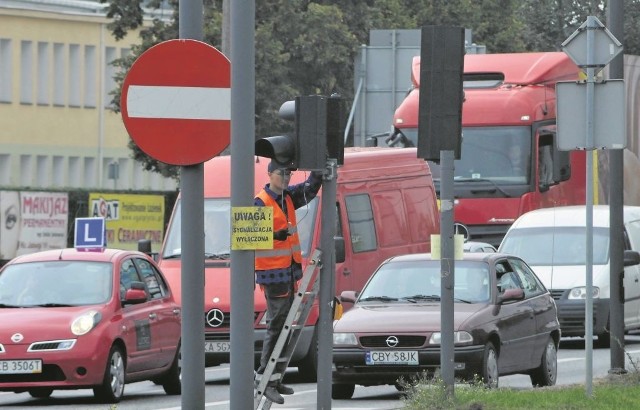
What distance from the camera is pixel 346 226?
75.8 ft

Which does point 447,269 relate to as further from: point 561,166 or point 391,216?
point 561,166

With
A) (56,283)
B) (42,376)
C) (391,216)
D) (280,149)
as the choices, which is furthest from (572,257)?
(280,149)

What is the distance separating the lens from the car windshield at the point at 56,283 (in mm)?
19297

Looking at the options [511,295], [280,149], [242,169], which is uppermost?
[280,149]

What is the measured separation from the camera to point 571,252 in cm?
2859

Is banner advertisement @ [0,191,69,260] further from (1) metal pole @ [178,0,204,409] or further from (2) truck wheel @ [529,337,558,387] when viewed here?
(1) metal pole @ [178,0,204,409]

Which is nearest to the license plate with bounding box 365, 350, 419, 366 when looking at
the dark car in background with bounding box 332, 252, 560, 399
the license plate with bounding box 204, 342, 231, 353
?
the dark car in background with bounding box 332, 252, 560, 399

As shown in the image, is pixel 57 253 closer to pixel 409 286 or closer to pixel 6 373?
pixel 6 373

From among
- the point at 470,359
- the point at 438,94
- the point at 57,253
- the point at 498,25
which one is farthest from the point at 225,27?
the point at 498,25

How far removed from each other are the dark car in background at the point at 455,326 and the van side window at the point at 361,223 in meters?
2.46

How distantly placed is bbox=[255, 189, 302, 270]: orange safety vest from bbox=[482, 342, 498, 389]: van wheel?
148 inches

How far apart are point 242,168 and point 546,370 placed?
951 cm

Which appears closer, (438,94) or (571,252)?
(438,94)

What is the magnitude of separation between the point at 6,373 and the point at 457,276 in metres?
4.76
